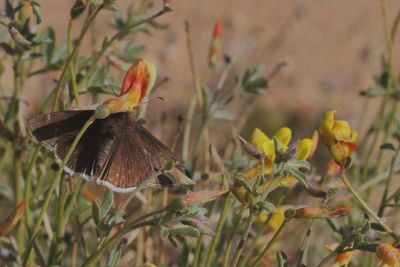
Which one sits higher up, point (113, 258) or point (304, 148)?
point (304, 148)

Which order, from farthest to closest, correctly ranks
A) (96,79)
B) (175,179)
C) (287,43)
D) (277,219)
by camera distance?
(287,43), (277,219), (96,79), (175,179)

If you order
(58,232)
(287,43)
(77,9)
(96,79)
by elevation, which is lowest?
(287,43)

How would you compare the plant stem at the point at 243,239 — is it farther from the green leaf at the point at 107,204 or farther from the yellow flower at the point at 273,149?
the green leaf at the point at 107,204

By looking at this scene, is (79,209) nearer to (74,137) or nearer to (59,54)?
(74,137)

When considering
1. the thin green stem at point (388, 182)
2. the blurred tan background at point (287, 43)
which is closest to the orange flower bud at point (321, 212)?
the thin green stem at point (388, 182)

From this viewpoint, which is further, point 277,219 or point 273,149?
point 277,219

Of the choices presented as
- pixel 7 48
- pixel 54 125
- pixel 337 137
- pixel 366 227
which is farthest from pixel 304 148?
pixel 7 48

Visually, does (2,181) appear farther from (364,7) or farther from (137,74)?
(364,7)
